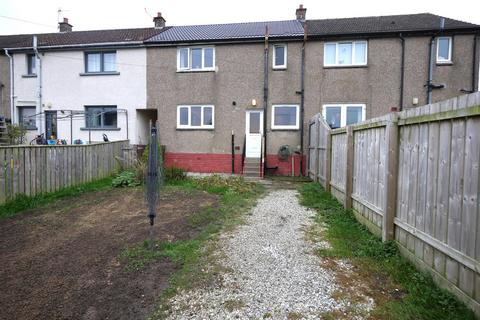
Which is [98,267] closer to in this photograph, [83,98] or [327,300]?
[327,300]

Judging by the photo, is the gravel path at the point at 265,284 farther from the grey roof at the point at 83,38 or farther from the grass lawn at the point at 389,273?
the grey roof at the point at 83,38

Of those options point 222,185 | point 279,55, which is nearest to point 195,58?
point 279,55

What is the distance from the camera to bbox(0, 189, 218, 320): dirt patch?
309 cm

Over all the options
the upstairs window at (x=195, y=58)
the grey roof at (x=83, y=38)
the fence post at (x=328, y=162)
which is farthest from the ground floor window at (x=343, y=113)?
the grey roof at (x=83, y=38)

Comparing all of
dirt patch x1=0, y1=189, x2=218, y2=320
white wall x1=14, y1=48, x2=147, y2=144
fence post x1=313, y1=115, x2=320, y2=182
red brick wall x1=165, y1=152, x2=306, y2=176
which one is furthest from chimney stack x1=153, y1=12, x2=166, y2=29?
dirt patch x1=0, y1=189, x2=218, y2=320

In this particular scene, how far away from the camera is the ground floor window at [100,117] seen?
51.0ft

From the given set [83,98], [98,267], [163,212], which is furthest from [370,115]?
[83,98]

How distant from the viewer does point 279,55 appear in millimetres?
13852

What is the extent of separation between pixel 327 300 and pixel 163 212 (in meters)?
4.45

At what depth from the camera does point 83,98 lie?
15.7 metres

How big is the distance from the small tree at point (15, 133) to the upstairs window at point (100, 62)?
14.1ft

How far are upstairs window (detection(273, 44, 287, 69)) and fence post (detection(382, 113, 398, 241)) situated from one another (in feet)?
33.5

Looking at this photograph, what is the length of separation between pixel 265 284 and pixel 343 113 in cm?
1127

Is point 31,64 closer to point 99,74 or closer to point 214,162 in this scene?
point 99,74
